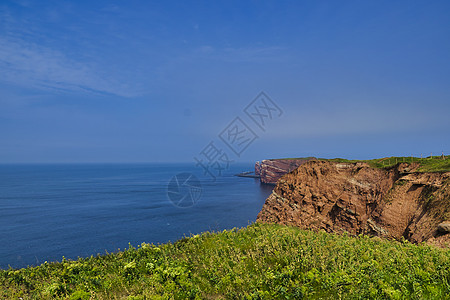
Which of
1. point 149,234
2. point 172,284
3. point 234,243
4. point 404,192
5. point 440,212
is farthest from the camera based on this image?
point 149,234

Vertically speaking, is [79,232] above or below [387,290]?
below

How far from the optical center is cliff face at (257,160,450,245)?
21.4m

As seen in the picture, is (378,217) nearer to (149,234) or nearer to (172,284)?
(172,284)

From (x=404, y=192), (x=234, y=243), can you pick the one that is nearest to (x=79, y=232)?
(x=234, y=243)

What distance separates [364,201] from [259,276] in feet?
92.3

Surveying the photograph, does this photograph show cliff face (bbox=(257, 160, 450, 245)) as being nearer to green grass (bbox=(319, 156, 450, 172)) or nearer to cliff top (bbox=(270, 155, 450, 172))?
cliff top (bbox=(270, 155, 450, 172))

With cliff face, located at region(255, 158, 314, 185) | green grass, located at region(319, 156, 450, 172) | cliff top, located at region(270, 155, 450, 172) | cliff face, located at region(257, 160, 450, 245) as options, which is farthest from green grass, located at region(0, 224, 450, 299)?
cliff face, located at region(255, 158, 314, 185)

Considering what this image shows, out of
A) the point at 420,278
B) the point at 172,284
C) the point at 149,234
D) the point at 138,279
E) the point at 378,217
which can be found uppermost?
the point at 420,278

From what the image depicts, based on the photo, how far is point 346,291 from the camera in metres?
6.42

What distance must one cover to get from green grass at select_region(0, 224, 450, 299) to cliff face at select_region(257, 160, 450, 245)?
1229 cm

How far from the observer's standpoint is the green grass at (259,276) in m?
6.55

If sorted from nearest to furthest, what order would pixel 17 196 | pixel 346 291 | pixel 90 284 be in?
pixel 346 291 → pixel 90 284 → pixel 17 196

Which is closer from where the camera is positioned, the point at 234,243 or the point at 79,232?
the point at 234,243

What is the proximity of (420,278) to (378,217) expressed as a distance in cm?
2336
